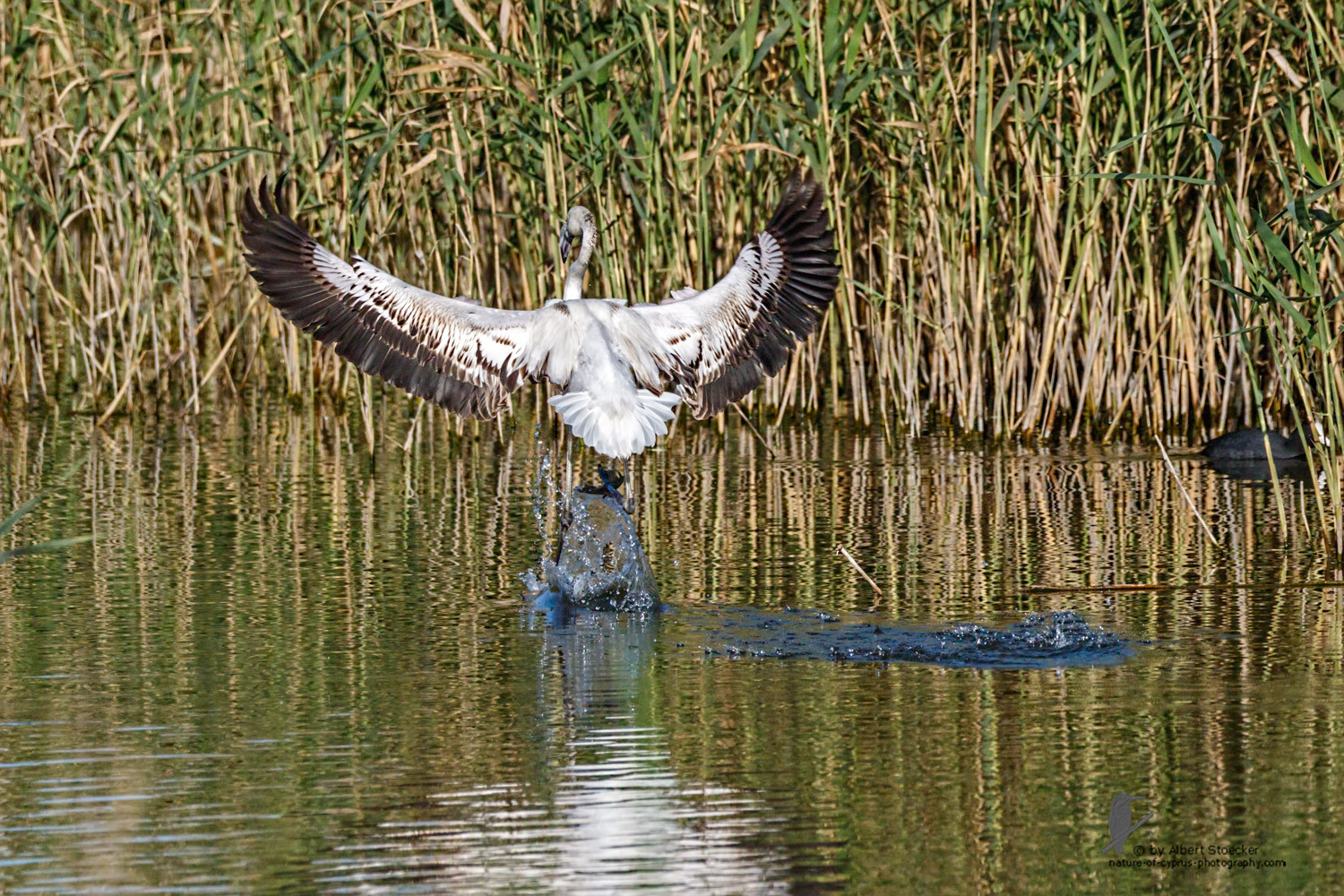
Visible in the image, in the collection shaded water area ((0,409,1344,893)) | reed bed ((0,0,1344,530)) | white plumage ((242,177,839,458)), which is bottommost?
shaded water area ((0,409,1344,893))

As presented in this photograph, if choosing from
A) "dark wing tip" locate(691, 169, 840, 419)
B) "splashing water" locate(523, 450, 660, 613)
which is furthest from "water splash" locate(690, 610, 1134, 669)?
"dark wing tip" locate(691, 169, 840, 419)

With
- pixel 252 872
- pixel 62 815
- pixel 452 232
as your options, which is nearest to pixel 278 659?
pixel 62 815

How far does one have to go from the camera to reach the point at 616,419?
700cm

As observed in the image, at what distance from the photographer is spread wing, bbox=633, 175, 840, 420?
25.0 feet

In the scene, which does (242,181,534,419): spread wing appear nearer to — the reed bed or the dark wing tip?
the dark wing tip

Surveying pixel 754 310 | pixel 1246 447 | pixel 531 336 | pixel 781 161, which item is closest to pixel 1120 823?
pixel 531 336

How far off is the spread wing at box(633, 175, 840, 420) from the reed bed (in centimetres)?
147

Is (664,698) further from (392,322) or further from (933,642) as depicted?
(392,322)

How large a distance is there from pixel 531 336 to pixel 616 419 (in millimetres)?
567

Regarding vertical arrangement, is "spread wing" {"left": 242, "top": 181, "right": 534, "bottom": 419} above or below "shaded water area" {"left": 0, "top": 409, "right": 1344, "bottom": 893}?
above

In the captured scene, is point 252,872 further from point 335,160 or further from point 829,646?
point 335,160

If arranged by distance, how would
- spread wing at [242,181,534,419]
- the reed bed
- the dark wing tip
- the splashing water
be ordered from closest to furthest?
the splashing water, spread wing at [242,181,534,419], the dark wing tip, the reed bed

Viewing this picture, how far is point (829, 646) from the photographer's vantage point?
568cm

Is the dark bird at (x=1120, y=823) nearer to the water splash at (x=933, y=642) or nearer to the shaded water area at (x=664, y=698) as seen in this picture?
the shaded water area at (x=664, y=698)
